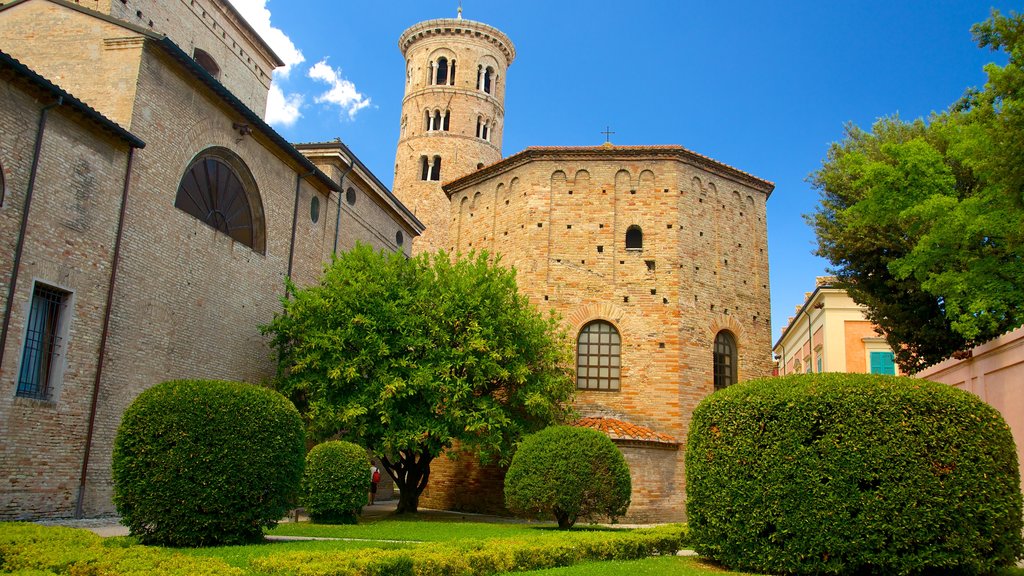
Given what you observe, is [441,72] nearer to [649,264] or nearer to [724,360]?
[649,264]

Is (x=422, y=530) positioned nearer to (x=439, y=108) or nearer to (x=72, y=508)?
(x=72, y=508)

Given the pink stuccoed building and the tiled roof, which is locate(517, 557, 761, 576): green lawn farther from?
the tiled roof

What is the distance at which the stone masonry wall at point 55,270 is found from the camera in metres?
12.8

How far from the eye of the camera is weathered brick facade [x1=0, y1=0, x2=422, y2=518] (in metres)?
13.2

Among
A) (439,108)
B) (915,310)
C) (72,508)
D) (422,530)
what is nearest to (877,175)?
(915,310)

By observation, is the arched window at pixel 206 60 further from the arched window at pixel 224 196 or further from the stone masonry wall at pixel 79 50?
the stone masonry wall at pixel 79 50

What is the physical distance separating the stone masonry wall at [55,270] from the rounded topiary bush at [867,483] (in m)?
11.4

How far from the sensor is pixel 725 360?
75.1 feet

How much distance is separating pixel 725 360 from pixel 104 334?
54.6 feet

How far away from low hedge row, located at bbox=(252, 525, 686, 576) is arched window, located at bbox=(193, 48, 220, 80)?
22252 mm

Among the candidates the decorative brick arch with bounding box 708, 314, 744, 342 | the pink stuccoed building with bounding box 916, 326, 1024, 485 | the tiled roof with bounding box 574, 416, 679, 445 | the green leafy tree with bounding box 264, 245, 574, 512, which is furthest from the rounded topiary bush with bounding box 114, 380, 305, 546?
the decorative brick arch with bounding box 708, 314, 744, 342

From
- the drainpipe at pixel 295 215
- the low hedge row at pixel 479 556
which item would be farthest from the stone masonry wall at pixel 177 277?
the low hedge row at pixel 479 556

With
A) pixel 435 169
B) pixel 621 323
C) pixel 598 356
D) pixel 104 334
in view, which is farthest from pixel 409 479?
pixel 435 169

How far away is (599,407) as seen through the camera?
21.8 metres
